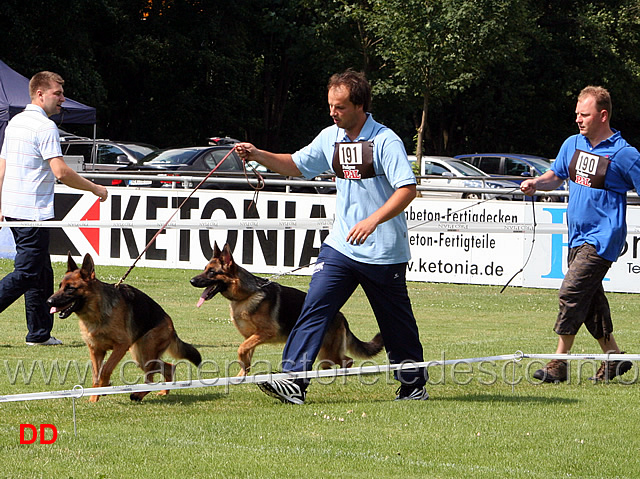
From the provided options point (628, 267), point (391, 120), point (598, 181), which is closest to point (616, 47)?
point (391, 120)

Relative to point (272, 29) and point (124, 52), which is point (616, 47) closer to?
point (272, 29)

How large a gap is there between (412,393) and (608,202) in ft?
6.50

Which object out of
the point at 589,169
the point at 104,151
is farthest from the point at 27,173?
the point at 104,151

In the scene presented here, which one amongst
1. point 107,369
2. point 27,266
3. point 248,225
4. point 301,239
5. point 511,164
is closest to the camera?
point 107,369

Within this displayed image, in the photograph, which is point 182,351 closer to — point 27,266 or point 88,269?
point 88,269

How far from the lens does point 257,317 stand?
7496mm

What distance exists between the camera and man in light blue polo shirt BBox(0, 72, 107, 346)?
7.82 metres

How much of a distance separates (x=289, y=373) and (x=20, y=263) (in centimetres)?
309

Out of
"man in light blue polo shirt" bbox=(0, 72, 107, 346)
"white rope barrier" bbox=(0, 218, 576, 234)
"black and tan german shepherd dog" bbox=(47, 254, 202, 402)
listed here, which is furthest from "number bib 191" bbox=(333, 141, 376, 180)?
"white rope barrier" bbox=(0, 218, 576, 234)

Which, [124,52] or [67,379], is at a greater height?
[124,52]

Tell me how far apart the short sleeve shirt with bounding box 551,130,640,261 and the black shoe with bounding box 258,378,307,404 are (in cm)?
233

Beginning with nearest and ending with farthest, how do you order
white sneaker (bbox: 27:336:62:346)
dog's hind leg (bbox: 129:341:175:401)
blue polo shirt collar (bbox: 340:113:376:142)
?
blue polo shirt collar (bbox: 340:113:376:142), dog's hind leg (bbox: 129:341:175:401), white sneaker (bbox: 27:336:62:346)

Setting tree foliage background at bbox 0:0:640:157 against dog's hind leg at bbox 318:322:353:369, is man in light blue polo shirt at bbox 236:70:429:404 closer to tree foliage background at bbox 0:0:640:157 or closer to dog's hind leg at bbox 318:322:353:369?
dog's hind leg at bbox 318:322:353:369

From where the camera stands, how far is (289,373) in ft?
20.1
